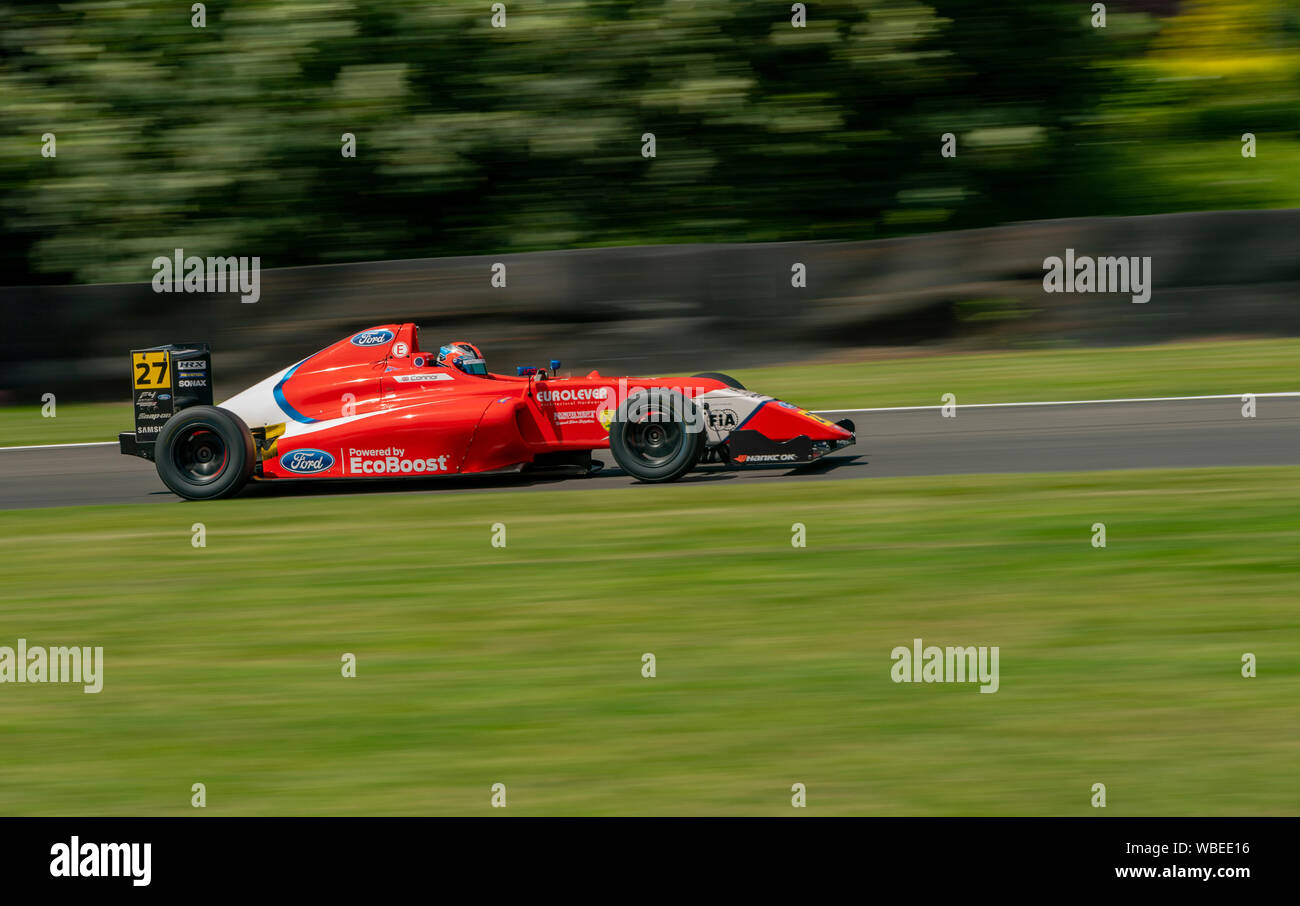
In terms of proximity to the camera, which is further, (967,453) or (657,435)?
(967,453)

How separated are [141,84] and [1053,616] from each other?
49.9 ft

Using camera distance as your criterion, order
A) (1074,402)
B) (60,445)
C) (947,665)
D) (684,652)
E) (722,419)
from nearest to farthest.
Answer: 1. (947,665)
2. (684,652)
3. (722,419)
4. (1074,402)
5. (60,445)

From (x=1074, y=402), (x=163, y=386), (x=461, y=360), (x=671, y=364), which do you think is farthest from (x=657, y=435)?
(x=671, y=364)

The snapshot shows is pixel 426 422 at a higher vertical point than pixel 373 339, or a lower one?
lower

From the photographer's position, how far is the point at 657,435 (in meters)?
10.5

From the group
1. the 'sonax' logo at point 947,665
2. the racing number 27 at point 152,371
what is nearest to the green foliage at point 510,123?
the racing number 27 at point 152,371

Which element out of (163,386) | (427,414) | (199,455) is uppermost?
(163,386)

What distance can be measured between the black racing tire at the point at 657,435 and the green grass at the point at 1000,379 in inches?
136

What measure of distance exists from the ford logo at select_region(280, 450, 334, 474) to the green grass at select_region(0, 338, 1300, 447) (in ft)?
13.6

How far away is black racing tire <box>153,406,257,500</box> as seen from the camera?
→ 10.6 metres

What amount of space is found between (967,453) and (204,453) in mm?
5928

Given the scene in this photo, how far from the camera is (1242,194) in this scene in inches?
824

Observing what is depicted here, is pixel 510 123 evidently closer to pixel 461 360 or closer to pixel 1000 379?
pixel 1000 379

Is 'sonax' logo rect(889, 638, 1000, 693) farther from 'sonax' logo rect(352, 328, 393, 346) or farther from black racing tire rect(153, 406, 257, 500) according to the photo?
black racing tire rect(153, 406, 257, 500)
